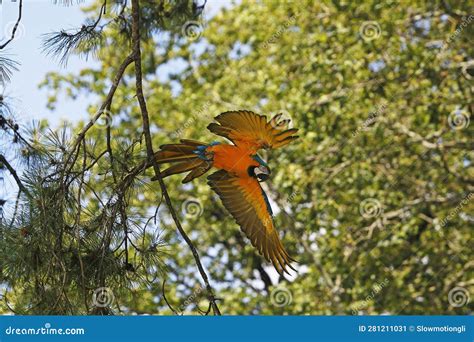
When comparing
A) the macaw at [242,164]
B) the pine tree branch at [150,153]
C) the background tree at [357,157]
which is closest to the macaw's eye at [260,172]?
the macaw at [242,164]

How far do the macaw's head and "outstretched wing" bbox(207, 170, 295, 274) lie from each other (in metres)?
0.01

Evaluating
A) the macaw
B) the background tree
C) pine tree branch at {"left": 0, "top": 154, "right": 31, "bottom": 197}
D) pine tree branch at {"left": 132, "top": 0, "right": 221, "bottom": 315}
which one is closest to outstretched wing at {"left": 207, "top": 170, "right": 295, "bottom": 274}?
the macaw

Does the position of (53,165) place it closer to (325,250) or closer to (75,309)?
(75,309)

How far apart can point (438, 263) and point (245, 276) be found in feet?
3.20

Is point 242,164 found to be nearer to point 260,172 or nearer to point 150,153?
point 260,172

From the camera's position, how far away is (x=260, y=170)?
5.09 ft

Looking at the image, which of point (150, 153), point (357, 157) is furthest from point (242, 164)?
point (357, 157)

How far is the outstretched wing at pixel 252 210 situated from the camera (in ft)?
5.18

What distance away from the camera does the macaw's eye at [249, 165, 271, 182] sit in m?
1.54

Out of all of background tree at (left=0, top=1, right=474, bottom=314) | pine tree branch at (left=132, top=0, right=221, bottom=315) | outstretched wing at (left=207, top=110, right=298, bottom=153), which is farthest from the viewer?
background tree at (left=0, top=1, right=474, bottom=314)

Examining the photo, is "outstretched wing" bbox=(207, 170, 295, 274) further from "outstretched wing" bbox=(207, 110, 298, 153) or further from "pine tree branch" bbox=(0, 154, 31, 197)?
"pine tree branch" bbox=(0, 154, 31, 197)

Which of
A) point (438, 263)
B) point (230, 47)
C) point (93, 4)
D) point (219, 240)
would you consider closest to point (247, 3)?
point (230, 47)

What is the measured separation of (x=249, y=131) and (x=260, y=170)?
0.09 meters

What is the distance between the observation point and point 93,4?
13.4ft
